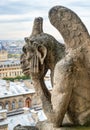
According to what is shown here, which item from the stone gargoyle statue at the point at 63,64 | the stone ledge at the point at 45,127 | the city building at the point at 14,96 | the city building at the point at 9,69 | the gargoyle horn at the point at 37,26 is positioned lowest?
the city building at the point at 9,69

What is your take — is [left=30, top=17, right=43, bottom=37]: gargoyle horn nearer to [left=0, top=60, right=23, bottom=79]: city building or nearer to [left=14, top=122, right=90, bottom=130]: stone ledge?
[left=14, top=122, right=90, bottom=130]: stone ledge

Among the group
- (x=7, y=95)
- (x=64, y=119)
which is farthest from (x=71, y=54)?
(x=7, y=95)

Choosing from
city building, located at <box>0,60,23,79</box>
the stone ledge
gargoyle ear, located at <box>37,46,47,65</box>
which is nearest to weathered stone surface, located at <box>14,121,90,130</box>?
the stone ledge

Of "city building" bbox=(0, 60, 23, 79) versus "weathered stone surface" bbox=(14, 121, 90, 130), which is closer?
"weathered stone surface" bbox=(14, 121, 90, 130)

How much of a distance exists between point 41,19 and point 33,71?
17.2 inches

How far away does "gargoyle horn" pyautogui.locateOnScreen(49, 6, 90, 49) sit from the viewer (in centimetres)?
342

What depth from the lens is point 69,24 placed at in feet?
A: 11.2

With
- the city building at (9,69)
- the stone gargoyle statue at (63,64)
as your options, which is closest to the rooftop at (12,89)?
the city building at (9,69)

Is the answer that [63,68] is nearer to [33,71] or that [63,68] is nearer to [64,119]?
[33,71]

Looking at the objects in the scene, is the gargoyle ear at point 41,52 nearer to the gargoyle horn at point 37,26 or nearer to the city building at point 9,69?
the gargoyle horn at point 37,26

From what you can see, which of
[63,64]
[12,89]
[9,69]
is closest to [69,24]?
[63,64]

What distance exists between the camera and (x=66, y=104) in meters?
3.47

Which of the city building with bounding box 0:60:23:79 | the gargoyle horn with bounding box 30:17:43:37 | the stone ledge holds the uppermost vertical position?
the gargoyle horn with bounding box 30:17:43:37

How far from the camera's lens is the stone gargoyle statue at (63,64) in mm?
3418
